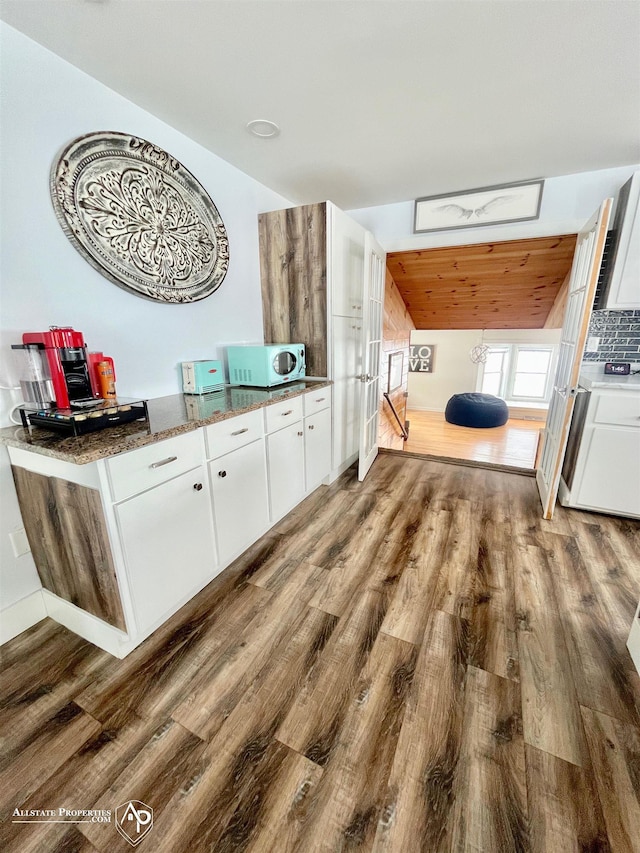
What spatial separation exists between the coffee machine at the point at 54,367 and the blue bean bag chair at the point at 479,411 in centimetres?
579

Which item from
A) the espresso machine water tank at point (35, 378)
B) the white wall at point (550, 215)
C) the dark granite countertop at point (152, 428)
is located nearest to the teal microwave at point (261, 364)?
the dark granite countertop at point (152, 428)

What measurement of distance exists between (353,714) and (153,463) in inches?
46.6

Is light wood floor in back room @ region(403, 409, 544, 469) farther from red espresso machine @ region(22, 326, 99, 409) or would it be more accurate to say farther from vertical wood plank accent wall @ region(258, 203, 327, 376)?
red espresso machine @ region(22, 326, 99, 409)

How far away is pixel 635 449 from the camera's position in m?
2.23

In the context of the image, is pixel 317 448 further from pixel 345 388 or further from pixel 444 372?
pixel 444 372

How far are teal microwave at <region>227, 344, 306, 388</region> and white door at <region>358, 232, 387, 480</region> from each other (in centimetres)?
69

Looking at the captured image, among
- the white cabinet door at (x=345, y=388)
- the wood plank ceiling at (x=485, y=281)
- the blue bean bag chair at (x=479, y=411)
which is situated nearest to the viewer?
the white cabinet door at (x=345, y=388)

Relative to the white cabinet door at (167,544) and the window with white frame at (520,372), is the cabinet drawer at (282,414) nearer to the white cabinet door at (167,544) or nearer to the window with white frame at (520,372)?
the white cabinet door at (167,544)

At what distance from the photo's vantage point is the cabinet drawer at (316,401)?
2.42m

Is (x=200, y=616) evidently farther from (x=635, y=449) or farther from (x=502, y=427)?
(x=502, y=427)

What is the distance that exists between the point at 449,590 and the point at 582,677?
58cm

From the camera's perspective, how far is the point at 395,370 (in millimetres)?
5043

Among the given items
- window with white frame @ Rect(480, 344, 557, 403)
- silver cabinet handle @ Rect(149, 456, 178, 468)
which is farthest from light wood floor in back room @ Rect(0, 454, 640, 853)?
window with white frame @ Rect(480, 344, 557, 403)

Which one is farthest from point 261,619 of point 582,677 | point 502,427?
point 502,427
